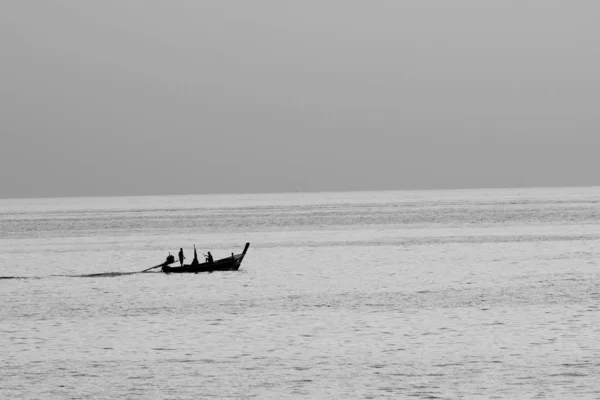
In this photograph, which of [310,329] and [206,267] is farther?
[206,267]

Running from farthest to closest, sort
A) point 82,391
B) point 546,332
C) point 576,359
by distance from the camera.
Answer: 1. point 546,332
2. point 576,359
3. point 82,391

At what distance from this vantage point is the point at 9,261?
5622cm

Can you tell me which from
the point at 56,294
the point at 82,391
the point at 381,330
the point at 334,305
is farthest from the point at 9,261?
the point at 82,391

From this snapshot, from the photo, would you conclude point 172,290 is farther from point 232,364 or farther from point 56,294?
point 232,364

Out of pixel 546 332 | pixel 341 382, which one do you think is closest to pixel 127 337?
pixel 341 382

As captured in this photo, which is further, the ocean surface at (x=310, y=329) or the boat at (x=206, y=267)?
the boat at (x=206, y=267)

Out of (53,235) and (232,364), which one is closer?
(232,364)

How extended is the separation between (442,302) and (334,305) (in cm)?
339

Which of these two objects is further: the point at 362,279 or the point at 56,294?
the point at 362,279

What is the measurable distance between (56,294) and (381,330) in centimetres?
1528

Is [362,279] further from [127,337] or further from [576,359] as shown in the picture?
[576,359]

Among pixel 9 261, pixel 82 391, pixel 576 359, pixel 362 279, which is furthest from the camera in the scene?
pixel 9 261

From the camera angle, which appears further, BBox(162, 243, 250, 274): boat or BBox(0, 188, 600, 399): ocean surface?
BBox(162, 243, 250, 274): boat

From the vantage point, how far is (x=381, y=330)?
86.8 ft
